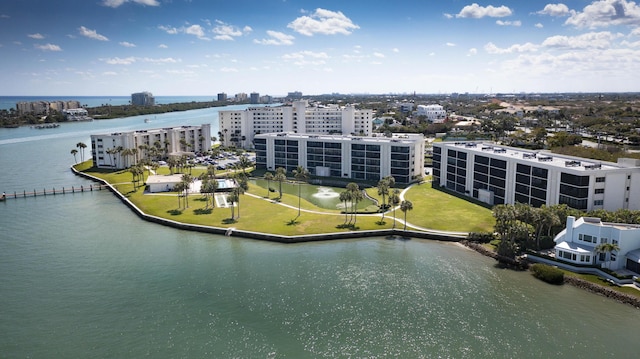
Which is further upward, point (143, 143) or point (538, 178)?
point (143, 143)

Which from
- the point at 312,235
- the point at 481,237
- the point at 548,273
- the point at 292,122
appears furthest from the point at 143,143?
the point at 548,273

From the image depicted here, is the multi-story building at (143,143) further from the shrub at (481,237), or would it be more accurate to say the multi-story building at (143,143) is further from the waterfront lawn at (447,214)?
the shrub at (481,237)

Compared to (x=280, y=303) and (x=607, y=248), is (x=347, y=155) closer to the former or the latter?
(x=607, y=248)

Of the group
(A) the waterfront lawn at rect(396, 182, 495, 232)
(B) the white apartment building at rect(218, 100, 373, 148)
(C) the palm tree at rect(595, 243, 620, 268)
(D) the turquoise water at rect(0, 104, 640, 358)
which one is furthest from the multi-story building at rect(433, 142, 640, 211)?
(B) the white apartment building at rect(218, 100, 373, 148)

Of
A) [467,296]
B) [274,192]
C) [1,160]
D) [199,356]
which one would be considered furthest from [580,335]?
[1,160]

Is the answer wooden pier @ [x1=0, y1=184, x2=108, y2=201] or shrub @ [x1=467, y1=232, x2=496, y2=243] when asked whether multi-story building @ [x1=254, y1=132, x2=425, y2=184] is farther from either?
wooden pier @ [x1=0, y1=184, x2=108, y2=201]

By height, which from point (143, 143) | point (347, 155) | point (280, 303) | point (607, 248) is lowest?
point (280, 303)

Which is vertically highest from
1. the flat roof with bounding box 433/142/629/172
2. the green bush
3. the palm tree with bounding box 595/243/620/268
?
the flat roof with bounding box 433/142/629/172
